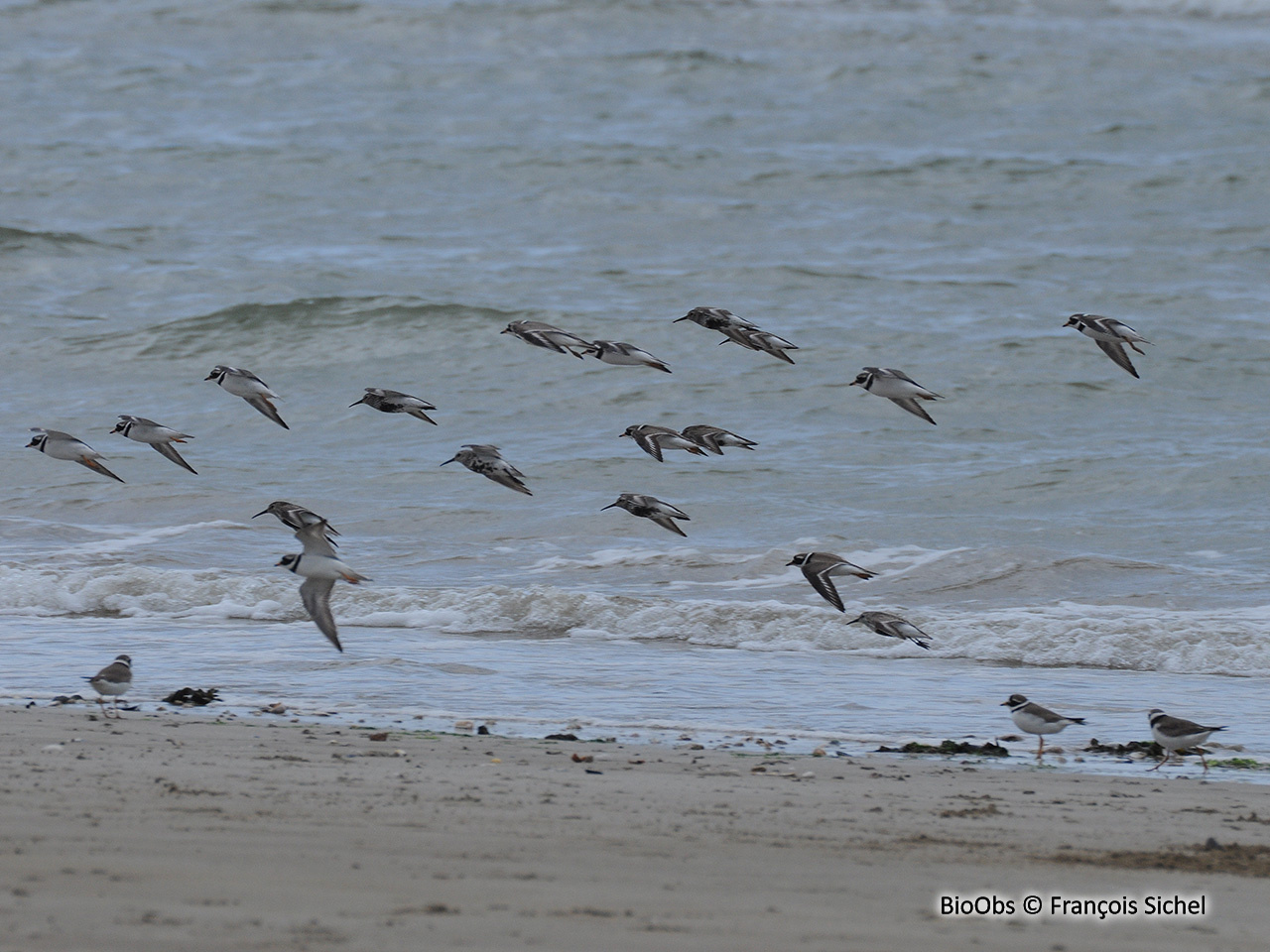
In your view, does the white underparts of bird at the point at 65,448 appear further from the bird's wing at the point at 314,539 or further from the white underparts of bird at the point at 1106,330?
the white underparts of bird at the point at 1106,330

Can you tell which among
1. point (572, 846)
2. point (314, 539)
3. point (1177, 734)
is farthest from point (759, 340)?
point (572, 846)

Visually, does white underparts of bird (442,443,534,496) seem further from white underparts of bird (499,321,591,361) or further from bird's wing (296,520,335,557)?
bird's wing (296,520,335,557)

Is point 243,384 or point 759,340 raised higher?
point 759,340

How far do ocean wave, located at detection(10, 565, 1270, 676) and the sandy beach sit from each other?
2.89 m

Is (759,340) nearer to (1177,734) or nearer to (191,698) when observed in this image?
(1177,734)

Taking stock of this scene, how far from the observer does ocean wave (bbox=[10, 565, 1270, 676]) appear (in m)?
9.32

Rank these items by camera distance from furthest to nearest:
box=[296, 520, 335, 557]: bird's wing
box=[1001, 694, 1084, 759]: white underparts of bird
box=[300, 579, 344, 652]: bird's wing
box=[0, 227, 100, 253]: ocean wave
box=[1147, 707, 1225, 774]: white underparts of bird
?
box=[0, 227, 100, 253]: ocean wave
box=[296, 520, 335, 557]: bird's wing
box=[300, 579, 344, 652]: bird's wing
box=[1001, 694, 1084, 759]: white underparts of bird
box=[1147, 707, 1225, 774]: white underparts of bird

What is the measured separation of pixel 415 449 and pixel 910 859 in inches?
445

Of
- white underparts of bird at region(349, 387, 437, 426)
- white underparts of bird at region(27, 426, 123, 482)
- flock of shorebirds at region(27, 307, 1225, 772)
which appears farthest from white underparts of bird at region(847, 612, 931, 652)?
white underparts of bird at region(27, 426, 123, 482)

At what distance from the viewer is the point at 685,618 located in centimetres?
999

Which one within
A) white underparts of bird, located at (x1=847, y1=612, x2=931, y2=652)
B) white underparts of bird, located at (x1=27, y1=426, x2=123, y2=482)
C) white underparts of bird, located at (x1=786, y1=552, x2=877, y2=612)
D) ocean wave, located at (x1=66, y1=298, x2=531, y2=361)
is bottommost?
white underparts of bird, located at (x1=847, y1=612, x2=931, y2=652)

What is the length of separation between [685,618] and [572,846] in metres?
5.36

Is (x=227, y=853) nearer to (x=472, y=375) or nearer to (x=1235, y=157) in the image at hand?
(x=472, y=375)

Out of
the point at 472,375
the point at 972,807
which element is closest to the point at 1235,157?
the point at 472,375
